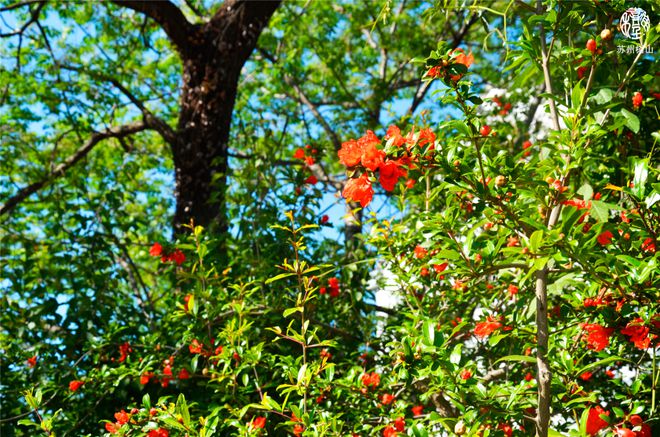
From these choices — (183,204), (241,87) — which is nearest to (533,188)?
(183,204)

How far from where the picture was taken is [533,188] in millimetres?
1673

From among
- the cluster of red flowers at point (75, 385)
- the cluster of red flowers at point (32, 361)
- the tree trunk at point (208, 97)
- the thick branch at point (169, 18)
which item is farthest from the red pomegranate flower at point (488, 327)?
the thick branch at point (169, 18)

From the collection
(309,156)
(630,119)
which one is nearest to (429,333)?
(630,119)

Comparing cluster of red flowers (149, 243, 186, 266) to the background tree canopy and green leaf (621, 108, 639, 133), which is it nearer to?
the background tree canopy

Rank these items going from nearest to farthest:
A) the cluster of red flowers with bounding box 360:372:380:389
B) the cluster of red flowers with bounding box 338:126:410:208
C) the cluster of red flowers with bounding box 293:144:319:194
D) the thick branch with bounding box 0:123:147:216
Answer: the cluster of red flowers with bounding box 338:126:410:208 < the cluster of red flowers with bounding box 360:372:380:389 < the cluster of red flowers with bounding box 293:144:319:194 < the thick branch with bounding box 0:123:147:216

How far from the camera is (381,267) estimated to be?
3387mm

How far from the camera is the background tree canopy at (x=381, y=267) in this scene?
168 centimetres

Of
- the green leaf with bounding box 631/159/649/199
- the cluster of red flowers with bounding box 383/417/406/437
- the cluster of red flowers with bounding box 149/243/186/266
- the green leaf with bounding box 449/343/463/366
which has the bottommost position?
the cluster of red flowers with bounding box 383/417/406/437

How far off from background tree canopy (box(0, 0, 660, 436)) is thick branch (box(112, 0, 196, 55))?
0.09 ft

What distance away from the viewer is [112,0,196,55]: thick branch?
16.2 ft

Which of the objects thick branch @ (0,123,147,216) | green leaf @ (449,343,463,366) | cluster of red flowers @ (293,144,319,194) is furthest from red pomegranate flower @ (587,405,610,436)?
thick branch @ (0,123,147,216)

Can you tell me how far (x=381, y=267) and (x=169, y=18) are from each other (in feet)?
9.88

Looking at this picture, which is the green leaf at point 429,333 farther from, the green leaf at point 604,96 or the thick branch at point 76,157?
the thick branch at point 76,157

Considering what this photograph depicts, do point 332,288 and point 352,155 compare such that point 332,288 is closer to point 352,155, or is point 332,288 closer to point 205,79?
point 352,155
